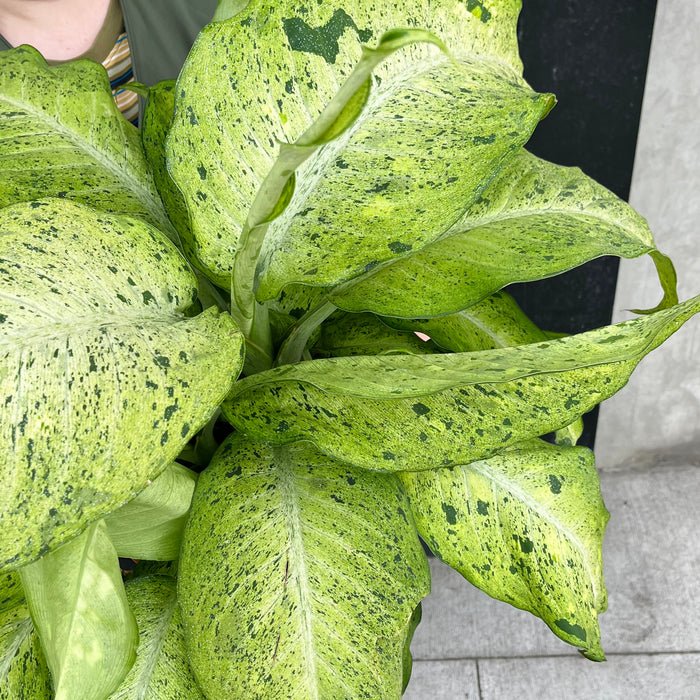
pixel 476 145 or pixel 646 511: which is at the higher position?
pixel 476 145

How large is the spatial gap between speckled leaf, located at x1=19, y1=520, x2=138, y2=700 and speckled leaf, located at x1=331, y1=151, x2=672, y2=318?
0.15m

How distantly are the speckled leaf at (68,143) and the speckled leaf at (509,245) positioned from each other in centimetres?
12

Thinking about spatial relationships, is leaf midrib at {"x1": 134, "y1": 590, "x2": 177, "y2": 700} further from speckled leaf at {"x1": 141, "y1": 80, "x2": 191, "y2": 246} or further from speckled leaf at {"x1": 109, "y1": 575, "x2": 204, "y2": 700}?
speckled leaf at {"x1": 141, "y1": 80, "x2": 191, "y2": 246}

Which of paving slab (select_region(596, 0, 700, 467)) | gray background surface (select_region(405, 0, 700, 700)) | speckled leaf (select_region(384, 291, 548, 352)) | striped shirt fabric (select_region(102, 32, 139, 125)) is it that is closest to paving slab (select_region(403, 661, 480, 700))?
gray background surface (select_region(405, 0, 700, 700))

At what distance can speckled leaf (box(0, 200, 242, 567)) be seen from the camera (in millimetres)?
194

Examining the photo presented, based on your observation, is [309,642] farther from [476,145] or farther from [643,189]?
[643,189]

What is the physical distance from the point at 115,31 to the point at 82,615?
1.55ft

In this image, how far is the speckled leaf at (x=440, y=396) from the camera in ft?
0.73

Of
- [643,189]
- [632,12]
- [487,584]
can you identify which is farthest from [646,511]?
[487,584]

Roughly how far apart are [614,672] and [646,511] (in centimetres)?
30

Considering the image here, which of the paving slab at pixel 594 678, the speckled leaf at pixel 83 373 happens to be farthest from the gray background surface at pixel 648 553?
the speckled leaf at pixel 83 373

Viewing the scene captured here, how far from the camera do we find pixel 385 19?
0.83ft

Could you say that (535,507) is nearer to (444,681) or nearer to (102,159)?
(102,159)

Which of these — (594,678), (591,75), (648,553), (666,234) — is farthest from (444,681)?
(591,75)
